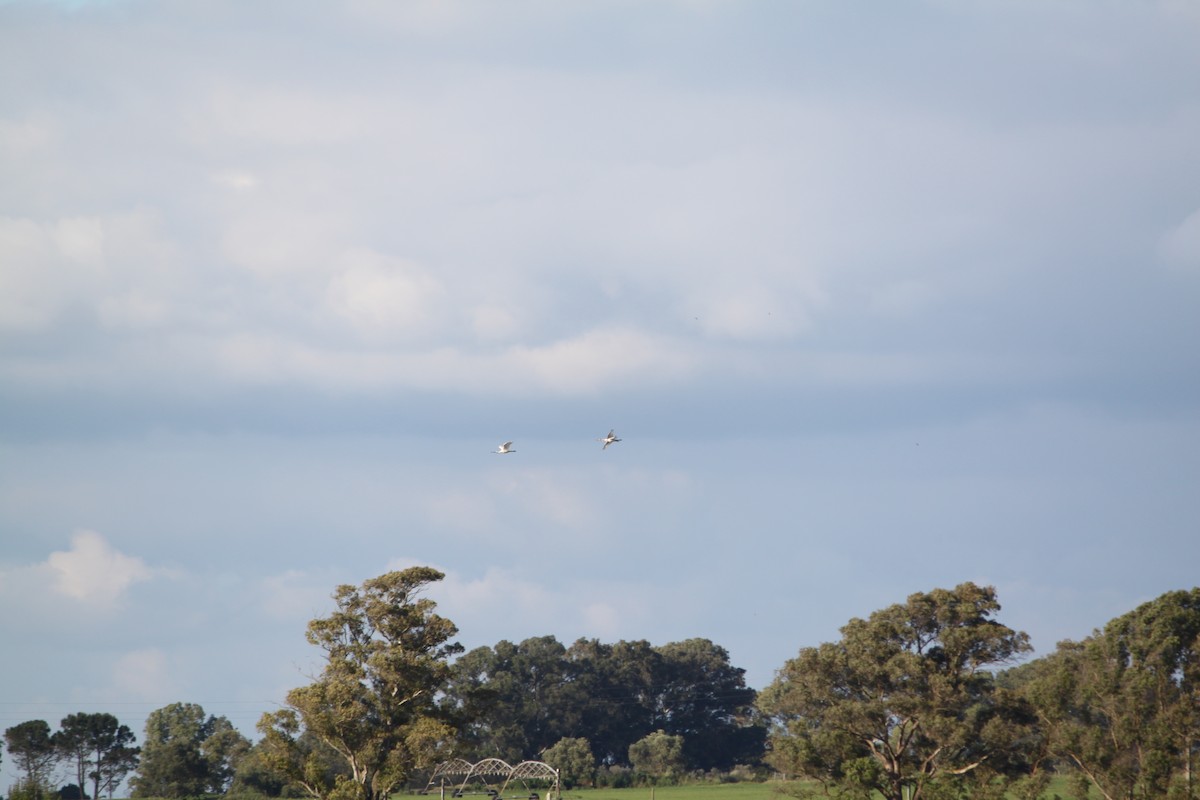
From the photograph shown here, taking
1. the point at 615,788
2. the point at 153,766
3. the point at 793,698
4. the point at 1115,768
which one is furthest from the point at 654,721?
the point at 1115,768

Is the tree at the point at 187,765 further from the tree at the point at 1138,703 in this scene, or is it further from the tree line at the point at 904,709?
the tree at the point at 1138,703

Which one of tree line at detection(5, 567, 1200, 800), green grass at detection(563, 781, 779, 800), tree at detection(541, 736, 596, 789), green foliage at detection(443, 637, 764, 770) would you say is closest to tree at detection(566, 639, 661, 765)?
green foliage at detection(443, 637, 764, 770)

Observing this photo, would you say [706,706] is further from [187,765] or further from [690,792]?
[187,765]

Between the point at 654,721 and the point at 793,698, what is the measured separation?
90.4 meters


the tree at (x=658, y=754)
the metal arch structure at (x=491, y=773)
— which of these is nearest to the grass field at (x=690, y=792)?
the metal arch structure at (x=491, y=773)

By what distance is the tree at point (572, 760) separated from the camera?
138m

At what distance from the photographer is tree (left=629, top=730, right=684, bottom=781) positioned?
14650 cm

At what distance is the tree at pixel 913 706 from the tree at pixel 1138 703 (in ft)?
11.5

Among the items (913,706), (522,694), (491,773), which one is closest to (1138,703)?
(913,706)

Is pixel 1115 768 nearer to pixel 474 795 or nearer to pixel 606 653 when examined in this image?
pixel 474 795

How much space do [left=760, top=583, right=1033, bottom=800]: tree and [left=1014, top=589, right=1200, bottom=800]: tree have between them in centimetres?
349

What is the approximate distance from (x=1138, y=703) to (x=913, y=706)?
1133cm

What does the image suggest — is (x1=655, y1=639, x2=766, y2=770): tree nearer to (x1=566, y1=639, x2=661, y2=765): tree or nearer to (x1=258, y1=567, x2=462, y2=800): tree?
(x1=566, y1=639, x2=661, y2=765): tree

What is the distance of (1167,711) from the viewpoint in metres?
62.2
